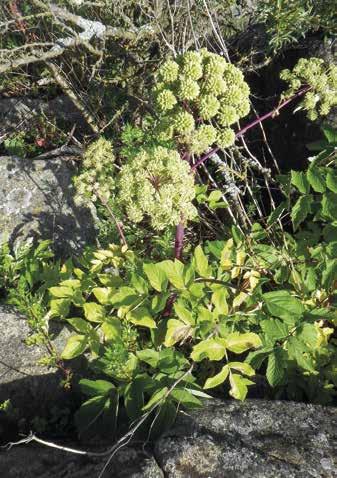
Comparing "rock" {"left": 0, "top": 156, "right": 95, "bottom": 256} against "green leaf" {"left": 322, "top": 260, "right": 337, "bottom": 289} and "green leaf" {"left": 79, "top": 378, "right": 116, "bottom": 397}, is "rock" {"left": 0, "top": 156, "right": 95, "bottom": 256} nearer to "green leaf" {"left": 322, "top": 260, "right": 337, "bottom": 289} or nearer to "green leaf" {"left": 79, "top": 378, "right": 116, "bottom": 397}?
"green leaf" {"left": 79, "top": 378, "right": 116, "bottom": 397}

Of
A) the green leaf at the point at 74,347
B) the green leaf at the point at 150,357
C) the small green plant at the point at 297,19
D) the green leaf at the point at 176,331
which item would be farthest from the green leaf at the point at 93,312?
the small green plant at the point at 297,19

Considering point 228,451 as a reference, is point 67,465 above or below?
above

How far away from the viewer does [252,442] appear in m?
2.00

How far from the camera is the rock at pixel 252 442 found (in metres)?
1.86

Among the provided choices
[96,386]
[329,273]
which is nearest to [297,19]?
[329,273]

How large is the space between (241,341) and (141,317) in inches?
20.9

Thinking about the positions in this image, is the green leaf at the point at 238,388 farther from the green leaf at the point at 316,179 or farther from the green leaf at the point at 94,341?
the green leaf at the point at 316,179

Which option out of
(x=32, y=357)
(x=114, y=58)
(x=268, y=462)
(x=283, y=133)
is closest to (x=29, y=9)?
(x=114, y=58)

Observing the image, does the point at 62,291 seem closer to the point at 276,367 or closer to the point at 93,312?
the point at 93,312

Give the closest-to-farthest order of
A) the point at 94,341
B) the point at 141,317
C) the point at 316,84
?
the point at 141,317
the point at 94,341
the point at 316,84

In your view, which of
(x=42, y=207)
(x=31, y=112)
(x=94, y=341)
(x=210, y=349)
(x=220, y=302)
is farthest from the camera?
(x=31, y=112)

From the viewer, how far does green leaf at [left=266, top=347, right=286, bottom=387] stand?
2293mm

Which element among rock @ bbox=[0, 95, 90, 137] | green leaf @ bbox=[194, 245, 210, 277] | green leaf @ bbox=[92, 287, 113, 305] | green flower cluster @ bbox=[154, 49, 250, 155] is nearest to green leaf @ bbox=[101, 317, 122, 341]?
green leaf @ bbox=[92, 287, 113, 305]

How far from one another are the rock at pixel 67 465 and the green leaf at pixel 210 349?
49 cm
